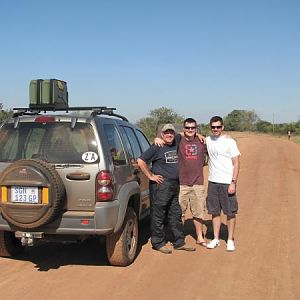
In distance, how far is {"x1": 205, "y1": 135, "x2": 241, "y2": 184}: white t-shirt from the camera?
6922mm

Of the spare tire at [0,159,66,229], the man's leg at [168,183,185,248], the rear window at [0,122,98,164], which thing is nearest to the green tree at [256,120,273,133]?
the man's leg at [168,183,185,248]

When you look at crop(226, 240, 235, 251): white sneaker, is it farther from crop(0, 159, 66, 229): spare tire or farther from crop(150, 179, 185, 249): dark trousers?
crop(0, 159, 66, 229): spare tire

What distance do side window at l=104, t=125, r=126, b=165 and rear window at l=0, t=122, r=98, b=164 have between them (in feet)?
1.11

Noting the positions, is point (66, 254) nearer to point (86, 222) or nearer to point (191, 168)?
point (86, 222)

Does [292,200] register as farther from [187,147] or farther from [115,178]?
[115,178]

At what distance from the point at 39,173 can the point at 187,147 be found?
8.09ft

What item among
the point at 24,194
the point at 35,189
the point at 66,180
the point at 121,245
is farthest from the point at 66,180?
the point at 121,245

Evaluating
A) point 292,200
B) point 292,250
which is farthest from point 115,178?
point 292,200

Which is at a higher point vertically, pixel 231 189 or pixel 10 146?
pixel 10 146

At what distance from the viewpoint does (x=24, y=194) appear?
532 centimetres

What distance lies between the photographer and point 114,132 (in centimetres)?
623

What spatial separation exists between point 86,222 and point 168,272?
1214mm

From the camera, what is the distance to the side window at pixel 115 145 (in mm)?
5816

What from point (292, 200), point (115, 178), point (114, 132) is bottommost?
point (292, 200)
